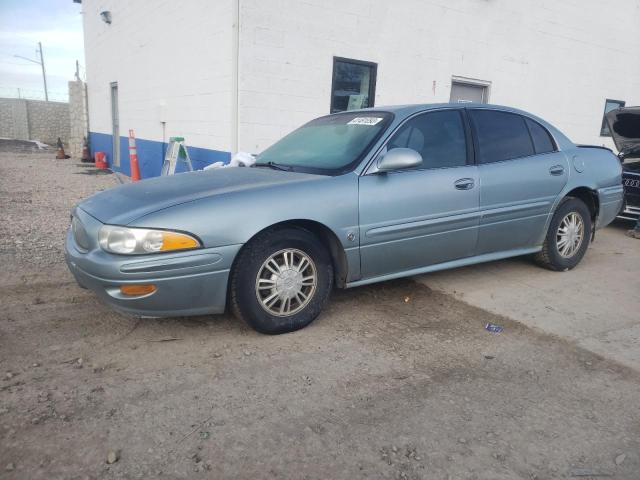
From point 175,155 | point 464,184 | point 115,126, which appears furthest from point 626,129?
point 115,126

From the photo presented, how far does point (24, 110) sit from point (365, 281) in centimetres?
2846

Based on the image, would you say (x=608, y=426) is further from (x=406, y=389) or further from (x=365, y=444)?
(x=365, y=444)

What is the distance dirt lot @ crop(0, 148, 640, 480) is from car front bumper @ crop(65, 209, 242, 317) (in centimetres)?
31

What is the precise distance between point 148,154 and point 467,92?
655 cm

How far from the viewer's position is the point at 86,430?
7.53 feet

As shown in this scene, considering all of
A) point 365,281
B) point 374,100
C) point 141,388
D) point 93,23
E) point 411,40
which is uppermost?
point 93,23

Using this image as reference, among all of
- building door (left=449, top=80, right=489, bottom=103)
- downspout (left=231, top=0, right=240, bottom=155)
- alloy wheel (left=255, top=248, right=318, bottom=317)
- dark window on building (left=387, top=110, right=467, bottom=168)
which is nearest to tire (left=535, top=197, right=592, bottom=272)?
dark window on building (left=387, top=110, right=467, bottom=168)

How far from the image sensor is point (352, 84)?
8.20 metres

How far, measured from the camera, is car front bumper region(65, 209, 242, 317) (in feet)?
9.54

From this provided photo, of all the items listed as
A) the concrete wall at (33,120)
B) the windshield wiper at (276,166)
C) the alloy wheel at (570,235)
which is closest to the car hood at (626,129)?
the alloy wheel at (570,235)

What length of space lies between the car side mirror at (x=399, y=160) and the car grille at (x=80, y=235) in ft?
6.57

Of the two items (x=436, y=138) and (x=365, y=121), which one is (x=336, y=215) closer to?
(x=365, y=121)

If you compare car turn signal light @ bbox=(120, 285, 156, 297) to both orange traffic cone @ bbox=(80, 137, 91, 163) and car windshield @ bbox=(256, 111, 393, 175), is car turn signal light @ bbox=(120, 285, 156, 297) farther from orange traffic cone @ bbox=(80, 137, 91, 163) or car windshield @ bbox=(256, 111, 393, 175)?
orange traffic cone @ bbox=(80, 137, 91, 163)

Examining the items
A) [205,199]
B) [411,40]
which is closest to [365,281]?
[205,199]
